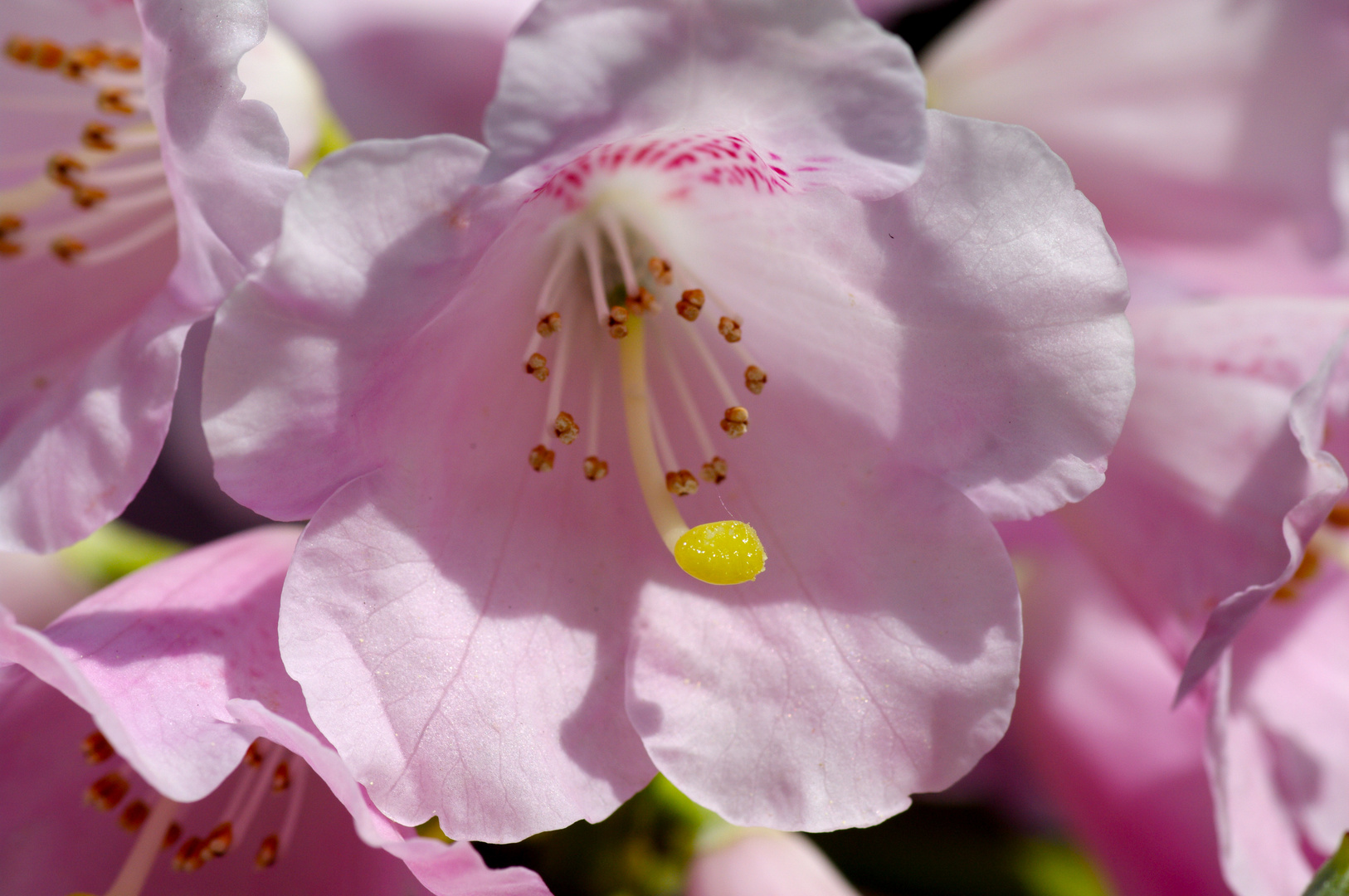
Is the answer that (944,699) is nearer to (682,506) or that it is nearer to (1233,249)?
(682,506)

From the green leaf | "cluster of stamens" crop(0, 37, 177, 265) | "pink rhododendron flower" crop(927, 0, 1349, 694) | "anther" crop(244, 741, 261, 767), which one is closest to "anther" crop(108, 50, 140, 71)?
"cluster of stamens" crop(0, 37, 177, 265)

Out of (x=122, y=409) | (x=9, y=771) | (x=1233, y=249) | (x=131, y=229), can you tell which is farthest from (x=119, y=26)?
(x=1233, y=249)

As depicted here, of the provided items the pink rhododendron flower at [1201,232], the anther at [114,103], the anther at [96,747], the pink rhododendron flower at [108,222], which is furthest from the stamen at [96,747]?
the pink rhododendron flower at [1201,232]

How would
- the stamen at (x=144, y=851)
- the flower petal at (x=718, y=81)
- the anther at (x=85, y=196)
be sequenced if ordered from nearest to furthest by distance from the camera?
the flower petal at (x=718, y=81) < the stamen at (x=144, y=851) < the anther at (x=85, y=196)

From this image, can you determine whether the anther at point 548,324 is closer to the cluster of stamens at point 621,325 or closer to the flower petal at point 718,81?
the cluster of stamens at point 621,325

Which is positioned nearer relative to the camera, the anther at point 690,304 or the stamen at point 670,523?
the stamen at point 670,523

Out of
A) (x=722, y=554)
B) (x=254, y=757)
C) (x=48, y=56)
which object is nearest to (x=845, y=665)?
(x=722, y=554)
